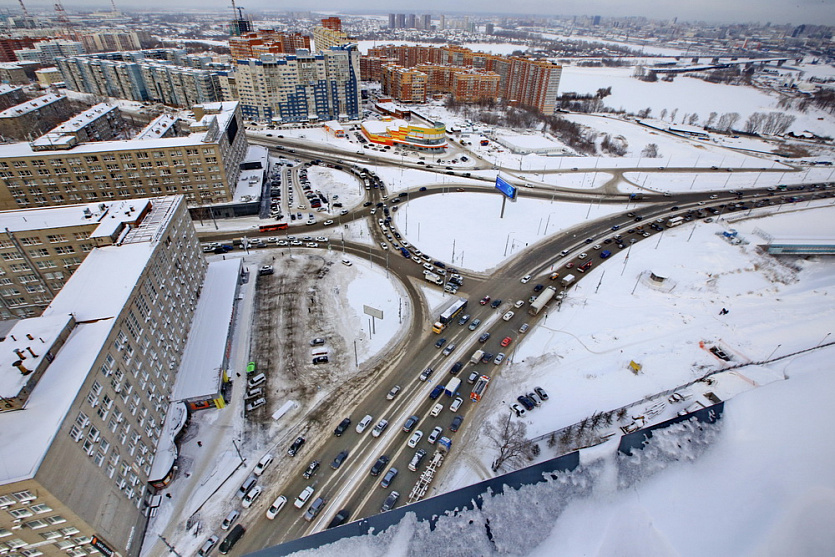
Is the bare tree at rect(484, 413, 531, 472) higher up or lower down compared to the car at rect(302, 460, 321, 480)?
higher up

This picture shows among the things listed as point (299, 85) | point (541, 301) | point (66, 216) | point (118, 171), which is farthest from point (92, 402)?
point (299, 85)

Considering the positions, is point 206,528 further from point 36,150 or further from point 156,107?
point 156,107

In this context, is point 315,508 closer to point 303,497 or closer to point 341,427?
point 303,497

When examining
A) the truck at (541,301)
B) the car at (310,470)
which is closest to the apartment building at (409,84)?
the truck at (541,301)

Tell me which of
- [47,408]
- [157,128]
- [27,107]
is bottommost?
[27,107]

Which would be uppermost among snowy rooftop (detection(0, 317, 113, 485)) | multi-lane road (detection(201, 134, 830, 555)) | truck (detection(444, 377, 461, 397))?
snowy rooftop (detection(0, 317, 113, 485))

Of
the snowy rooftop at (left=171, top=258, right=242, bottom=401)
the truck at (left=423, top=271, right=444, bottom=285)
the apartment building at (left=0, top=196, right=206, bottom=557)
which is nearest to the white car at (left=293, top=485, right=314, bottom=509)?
the apartment building at (left=0, top=196, right=206, bottom=557)

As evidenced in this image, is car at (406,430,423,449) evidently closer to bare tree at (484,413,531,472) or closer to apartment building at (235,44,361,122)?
bare tree at (484,413,531,472)

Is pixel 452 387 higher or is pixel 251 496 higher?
pixel 452 387
